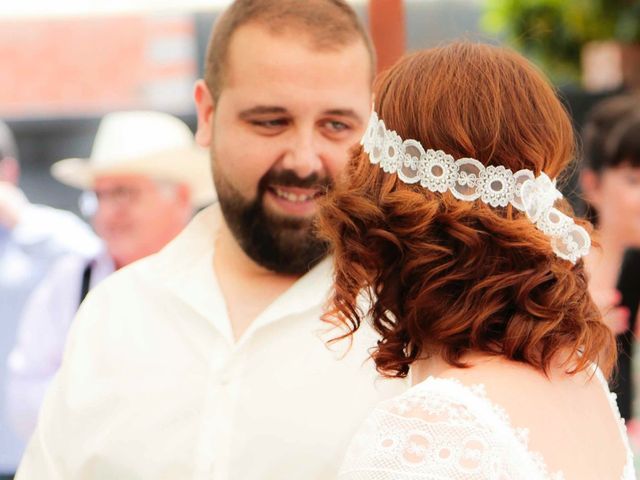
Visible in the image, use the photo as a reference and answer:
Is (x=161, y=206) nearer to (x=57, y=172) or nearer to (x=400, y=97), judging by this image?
(x=57, y=172)

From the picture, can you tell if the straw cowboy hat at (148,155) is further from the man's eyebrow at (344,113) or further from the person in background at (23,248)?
the man's eyebrow at (344,113)

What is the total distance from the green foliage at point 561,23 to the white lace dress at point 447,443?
23.3ft

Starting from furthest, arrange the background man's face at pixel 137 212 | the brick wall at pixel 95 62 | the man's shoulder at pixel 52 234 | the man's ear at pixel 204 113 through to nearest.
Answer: the brick wall at pixel 95 62
the man's shoulder at pixel 52 234
the background man's face at pixel 137 212
the man's ear at pixel 204 113

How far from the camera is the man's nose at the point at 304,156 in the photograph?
2.32 meters

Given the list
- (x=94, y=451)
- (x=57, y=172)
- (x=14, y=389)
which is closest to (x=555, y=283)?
(x=94, y=451)

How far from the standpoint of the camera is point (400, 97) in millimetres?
1793

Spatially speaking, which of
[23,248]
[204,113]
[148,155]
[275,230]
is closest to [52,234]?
[23,248]

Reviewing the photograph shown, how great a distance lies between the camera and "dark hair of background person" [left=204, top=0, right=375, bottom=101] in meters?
2.38

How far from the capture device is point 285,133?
7.75ft

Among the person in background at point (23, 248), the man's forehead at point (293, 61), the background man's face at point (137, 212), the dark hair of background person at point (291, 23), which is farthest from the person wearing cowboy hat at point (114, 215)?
the man's forehead at point (293, 61)

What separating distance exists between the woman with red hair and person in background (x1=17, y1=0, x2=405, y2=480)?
16.6 inches

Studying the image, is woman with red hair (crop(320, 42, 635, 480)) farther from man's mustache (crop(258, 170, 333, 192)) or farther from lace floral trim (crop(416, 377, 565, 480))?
man's mustache (crop(258, 170, 333, 192))

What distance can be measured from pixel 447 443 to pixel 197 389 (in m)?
0.79

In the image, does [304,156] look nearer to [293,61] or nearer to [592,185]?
[293,61]
